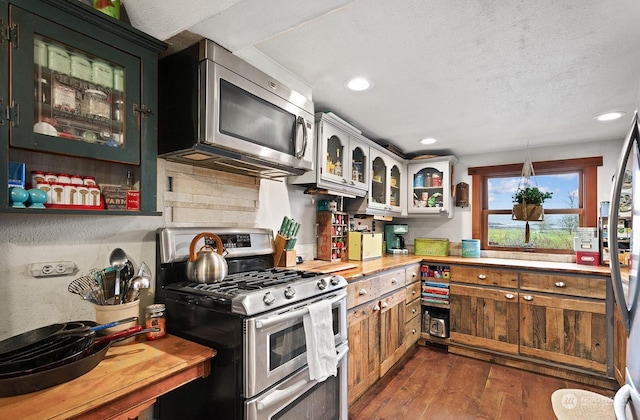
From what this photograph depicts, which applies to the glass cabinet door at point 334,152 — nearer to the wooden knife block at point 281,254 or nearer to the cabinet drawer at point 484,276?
the wooden knife block at point 281,254

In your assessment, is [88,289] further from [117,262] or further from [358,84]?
[358,84]

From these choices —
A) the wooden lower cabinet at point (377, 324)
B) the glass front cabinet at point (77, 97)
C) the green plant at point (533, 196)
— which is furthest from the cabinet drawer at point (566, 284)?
the glass front cabinet at point (77, 97)

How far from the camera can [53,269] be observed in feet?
4.21

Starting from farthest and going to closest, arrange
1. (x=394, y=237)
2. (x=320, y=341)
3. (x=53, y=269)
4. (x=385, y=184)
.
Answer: (x=394, y=237) → (x=385, y=184) → (x=320, y=341) → (x=53, y=269)

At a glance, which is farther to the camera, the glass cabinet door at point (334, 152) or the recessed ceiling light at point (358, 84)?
the glass cabinet door at point (334, 152)

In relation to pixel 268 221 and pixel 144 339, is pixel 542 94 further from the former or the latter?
pixel 144 339

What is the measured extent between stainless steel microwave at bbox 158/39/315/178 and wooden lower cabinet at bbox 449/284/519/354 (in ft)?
7.86

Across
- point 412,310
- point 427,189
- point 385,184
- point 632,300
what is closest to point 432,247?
point 427,189

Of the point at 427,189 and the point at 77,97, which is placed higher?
the point at 77,97

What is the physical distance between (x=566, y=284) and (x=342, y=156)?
2.27 m

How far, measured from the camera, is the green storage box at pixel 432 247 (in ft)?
12.8

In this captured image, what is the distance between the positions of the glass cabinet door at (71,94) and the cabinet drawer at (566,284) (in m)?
3.29

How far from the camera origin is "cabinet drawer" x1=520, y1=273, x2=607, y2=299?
8.84ft

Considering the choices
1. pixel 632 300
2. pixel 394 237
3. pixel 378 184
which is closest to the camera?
pixel 632 300
